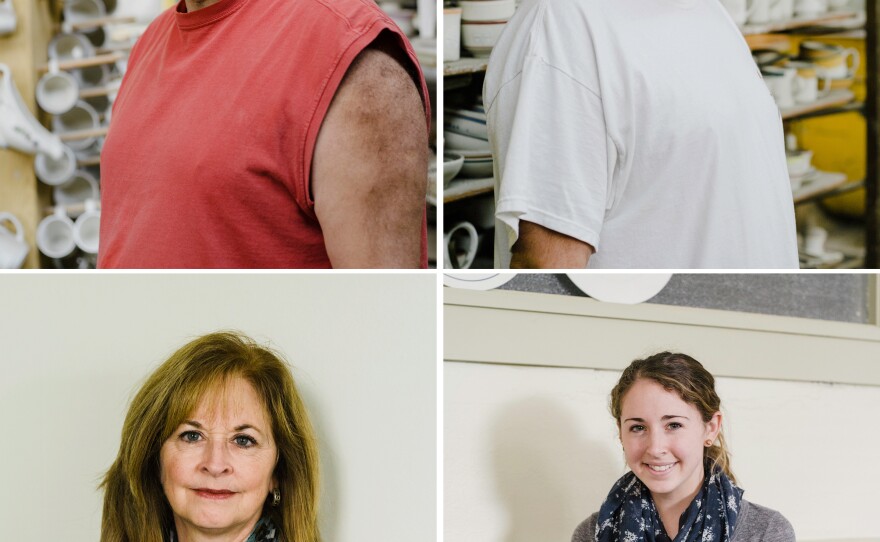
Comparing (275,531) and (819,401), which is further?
(819,401)

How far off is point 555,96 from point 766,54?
1.31 m

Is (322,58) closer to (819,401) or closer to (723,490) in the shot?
(723,490)

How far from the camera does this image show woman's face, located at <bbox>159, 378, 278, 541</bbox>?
1069mm

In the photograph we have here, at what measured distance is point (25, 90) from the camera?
64.6 inches

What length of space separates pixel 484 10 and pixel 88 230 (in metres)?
0.91

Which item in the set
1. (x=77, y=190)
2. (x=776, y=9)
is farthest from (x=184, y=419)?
(x=776, y=9)

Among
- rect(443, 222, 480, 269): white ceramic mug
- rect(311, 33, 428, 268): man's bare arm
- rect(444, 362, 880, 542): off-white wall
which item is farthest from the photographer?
rect(443, 222, 480, 269): white ceramic mug

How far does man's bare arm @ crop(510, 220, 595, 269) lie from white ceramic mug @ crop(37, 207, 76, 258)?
99 cm

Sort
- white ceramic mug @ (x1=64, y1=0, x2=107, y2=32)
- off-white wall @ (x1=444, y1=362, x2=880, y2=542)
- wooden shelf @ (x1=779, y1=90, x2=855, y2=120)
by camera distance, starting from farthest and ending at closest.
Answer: wooden shelf @ (x1=779, y1=90, x2=855, y2=120)
white ceramic mug @ (x1=64, y1=0, x2=107, y2=32)
off-white wall @ (x1=444, y1=362, x2=880, y2=542)

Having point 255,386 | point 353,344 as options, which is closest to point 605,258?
point 353,344

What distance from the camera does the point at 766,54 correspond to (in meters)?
2.12

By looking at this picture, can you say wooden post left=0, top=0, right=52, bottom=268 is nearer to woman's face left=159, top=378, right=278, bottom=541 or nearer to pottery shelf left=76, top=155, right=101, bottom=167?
pottery shelf left=76, top=155, right=101, bottom=167

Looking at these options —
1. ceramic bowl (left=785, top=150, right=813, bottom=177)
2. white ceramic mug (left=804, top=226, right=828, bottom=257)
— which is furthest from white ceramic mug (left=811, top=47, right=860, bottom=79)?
white ceramic mug (left=804, top=226, right=828, bottom=257)

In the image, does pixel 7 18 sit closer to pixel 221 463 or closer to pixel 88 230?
pixel 88 230
